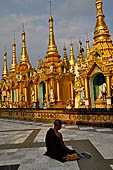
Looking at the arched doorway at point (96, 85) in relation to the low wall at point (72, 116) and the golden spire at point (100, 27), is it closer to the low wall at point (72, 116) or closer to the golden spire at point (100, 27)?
the golden spire at point (100, 27)

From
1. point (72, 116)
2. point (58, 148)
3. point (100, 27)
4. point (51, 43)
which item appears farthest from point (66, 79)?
point (58, 148)

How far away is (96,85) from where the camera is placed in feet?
58.5

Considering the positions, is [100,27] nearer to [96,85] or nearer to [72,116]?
[96,85]

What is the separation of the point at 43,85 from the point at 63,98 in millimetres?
4100

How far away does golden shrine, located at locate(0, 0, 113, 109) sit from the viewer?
1672cm

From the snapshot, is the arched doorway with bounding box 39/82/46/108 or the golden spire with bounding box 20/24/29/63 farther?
the golden spire with bounding box 20/24/29/63

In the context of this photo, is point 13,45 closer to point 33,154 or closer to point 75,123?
point 75,123

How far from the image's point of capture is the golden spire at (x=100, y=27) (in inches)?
724

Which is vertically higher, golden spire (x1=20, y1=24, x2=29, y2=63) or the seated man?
golden spire (x1=20, y1=24, x2=29, y2=63)

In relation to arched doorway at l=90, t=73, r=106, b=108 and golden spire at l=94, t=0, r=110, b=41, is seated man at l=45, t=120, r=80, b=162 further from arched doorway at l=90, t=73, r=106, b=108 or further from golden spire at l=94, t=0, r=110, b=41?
golden spire at l=94, t=0, r=110, b=41

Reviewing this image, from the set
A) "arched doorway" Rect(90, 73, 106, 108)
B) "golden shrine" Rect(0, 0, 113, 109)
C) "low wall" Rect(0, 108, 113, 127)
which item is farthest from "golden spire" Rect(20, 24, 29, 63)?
"arched doorway" Rect(90, 73, 106, 108)

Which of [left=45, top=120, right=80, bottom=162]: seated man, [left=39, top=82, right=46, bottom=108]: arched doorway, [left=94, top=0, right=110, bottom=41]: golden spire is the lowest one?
[left=45, top=120, right=80, bottom=162]: seated man

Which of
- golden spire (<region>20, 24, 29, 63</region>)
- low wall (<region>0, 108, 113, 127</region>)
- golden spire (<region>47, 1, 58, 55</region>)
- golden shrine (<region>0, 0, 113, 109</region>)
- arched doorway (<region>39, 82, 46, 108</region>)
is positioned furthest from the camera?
golden spire (<region>20, 24, 29, 63</region>)

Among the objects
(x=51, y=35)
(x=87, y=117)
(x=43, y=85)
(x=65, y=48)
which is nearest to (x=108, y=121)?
(x=87, y=117)
